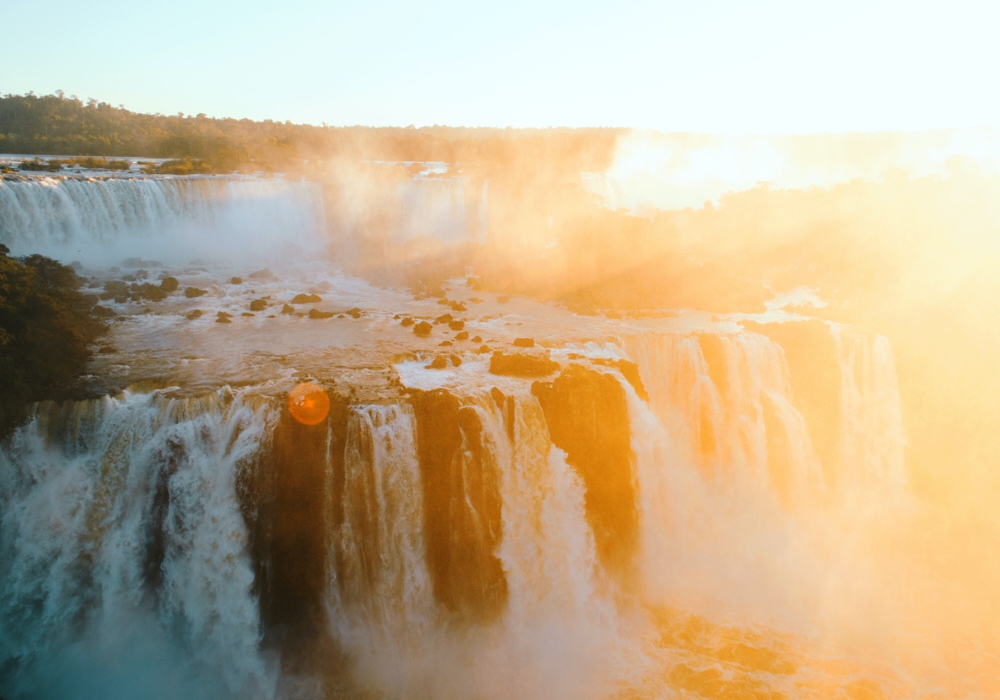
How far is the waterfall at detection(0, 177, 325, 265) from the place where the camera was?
22.5m

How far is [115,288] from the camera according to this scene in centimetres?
2092

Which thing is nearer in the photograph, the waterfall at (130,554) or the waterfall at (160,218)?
the waterfall at (130,554)

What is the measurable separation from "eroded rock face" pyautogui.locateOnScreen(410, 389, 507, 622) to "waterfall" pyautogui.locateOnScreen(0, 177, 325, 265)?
64.8 ft

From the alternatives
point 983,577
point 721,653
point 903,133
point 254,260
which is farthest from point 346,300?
point 903,133

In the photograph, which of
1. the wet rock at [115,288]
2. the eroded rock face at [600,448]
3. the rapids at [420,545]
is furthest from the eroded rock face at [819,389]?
the wet rock at [115,288]

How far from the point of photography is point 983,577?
1616cm

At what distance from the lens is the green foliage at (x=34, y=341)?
1254 cm

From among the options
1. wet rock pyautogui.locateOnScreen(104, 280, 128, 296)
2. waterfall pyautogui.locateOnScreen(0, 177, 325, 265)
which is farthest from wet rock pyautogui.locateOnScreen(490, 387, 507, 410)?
waterfall pyautogui.locateOnScreen(0, 177, 325, 265)

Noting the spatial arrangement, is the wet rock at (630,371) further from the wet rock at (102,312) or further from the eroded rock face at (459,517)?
the wet rock at (102,312)

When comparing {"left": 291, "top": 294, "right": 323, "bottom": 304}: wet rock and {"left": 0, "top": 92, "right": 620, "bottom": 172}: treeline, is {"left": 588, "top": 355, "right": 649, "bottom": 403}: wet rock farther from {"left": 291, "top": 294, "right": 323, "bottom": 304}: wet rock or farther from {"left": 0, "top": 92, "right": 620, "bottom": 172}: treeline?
{"left": 0, "top": 92, "right": 620, "bottom": 172}: treeline

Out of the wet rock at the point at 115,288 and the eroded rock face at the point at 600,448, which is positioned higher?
the wet rock at the point at 115,288

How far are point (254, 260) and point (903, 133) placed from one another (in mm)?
71626

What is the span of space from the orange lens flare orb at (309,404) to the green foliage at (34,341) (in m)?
5.11

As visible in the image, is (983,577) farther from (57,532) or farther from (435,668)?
(57,532)
